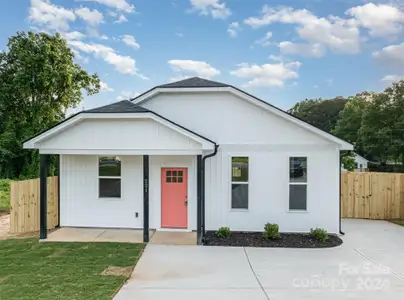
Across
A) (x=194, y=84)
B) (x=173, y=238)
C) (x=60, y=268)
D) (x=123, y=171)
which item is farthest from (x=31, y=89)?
(x=60, y=268)

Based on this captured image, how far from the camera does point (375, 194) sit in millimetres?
13883

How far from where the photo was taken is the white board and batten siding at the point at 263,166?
36.6 ft

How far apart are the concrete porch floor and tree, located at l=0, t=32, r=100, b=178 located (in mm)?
15991

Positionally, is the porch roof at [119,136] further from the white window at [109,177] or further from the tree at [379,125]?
the tree at [379,125]

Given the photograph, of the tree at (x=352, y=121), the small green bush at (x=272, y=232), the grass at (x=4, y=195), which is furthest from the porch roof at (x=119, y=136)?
the tree at (x=352, y=121)

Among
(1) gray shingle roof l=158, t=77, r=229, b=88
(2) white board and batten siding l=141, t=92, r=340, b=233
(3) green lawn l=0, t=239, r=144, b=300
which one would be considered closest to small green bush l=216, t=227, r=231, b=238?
(2) white board and batten siding l=141, t=92, r=340, b=233

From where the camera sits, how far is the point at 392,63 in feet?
69.9

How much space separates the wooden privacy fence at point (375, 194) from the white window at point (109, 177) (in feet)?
30.8

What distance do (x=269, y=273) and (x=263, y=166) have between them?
178 inches

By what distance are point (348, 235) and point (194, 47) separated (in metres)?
11.7

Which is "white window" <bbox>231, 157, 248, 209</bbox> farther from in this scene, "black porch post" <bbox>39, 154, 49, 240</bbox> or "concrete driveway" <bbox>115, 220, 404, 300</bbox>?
"black porch post" <bbox>39, 154, 49, 240</bbox>

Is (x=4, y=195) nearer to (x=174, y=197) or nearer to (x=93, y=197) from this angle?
(x=93, y=197)

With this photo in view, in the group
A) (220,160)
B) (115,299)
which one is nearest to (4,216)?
(220,160)

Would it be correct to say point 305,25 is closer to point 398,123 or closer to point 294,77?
point 294,77
